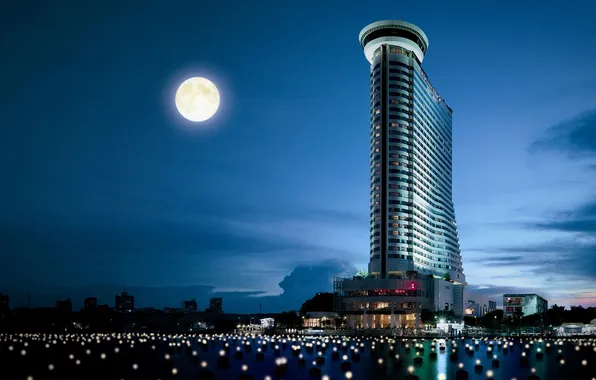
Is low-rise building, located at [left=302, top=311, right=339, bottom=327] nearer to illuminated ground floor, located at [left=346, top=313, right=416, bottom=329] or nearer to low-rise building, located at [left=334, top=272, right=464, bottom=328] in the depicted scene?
low-rise building, located at [left=334, top=272, right=464, bottom=328]

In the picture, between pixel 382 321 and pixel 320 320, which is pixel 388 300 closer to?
pixel 382 321

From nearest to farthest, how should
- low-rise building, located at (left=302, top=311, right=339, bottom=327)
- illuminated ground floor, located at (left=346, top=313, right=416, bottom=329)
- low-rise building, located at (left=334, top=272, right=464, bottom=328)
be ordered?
illuminated ground floor, located at (left=346, top=313, right=416, bottom=329) < low-rise building, located at (left=334, top=272, right=464, bottom=328) < low-rise building, located at (left=302, top=311, right=339, bottom=327)

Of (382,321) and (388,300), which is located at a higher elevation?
(388,300)

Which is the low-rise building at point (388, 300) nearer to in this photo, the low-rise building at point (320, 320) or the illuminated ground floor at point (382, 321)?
the illuminated ground floor at point (382, 321)

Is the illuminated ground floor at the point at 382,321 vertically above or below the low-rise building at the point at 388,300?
below

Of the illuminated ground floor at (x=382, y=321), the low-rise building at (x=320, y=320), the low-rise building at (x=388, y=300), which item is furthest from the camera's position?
the low-rise building at (x=320, y=320)

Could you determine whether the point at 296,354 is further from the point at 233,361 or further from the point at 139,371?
the point at 139,371

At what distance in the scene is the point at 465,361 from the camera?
77.3 m

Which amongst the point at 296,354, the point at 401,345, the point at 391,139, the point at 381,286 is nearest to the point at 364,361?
the point at 296,354

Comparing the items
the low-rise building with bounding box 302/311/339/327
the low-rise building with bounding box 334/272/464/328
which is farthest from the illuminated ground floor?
the low-rise building with bounding box 302/311/339/327

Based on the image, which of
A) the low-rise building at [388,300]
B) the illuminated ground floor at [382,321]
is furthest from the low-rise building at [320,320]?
the illuminated ground floor at [382,321]

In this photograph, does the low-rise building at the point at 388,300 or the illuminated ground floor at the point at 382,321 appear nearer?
the illuminated ground floor at the point at 382,321

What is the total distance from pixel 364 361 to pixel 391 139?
131 meters

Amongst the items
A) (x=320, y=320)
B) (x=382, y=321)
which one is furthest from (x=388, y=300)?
(x=320, y=320)
